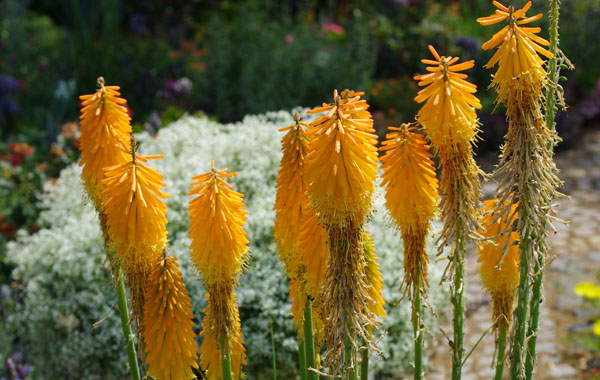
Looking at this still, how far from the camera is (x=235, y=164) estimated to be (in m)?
5.11

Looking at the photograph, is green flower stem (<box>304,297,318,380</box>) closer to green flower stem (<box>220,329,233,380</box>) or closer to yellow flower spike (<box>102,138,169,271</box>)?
green flower stem (<box>220,329,233,380</box>)

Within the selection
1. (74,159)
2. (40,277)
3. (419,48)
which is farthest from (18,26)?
(40,277)

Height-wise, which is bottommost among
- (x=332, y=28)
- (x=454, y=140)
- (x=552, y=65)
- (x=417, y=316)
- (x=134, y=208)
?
(x=417, y=316)

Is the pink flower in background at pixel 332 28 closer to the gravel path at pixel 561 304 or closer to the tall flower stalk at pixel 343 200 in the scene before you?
the gravel path at pixel 561 304

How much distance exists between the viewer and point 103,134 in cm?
223

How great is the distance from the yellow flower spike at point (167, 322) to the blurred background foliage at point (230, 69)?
4.42m

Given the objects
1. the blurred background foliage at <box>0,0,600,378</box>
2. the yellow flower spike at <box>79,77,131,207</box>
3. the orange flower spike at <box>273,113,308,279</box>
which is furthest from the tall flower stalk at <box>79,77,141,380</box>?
the blurred background foliage at <box>0,0,600,378</box>

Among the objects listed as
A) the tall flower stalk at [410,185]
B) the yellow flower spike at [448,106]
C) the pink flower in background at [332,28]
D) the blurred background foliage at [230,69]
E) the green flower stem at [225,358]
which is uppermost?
the pink flower in background at [332,28]

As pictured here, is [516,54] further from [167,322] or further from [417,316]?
[167,322]

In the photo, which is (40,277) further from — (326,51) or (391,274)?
(326,51)

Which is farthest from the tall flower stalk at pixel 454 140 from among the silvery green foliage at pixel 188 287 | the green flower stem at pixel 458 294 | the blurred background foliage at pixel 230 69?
the blurred background foliage at pixel 230 69

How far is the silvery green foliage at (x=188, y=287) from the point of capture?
4246 mm

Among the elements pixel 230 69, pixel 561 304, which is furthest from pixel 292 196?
pixel 230 69

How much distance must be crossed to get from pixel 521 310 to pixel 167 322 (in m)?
1.02
